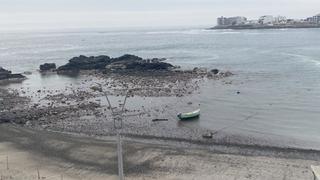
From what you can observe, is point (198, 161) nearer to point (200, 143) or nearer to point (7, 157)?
point (200, 143)

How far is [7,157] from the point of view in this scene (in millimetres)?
35438

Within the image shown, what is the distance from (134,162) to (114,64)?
182ft

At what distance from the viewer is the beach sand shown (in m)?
30.0

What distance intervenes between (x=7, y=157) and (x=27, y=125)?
10.6m

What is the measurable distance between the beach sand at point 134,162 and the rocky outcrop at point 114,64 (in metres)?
43.8

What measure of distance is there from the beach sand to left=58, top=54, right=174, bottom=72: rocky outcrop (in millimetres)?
43807

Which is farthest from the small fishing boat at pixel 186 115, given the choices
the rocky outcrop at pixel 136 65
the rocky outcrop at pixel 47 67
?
the rocky outcrop at pixel 47 67

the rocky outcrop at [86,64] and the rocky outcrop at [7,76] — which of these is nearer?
the rocky outcrop at [7,76]

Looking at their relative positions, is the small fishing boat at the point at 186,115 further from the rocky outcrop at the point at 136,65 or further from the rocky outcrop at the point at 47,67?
the rocky outcrop at the point at 47,67

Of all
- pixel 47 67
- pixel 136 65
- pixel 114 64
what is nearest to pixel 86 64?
pixel 114 64

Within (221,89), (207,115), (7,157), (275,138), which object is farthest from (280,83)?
(7,157)

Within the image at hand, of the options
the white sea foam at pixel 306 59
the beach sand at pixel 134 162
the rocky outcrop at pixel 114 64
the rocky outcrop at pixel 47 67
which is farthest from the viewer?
the rocky outcrop at pixel 47 67

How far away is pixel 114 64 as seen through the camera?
286 ft

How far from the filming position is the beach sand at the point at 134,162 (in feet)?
98.3
